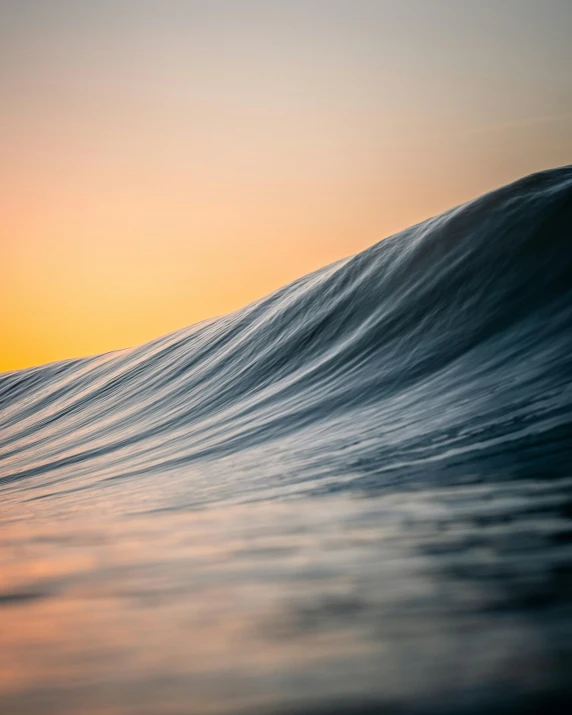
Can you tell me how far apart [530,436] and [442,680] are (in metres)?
1.49

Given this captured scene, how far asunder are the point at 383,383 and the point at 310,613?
2.65m

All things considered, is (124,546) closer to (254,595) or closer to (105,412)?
(254,595)

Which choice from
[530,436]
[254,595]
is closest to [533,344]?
[530,436]

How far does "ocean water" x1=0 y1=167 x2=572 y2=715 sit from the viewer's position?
2.53ft

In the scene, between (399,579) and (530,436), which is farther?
(530,436)

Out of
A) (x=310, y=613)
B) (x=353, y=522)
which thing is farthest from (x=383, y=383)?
(x=310, y=613)

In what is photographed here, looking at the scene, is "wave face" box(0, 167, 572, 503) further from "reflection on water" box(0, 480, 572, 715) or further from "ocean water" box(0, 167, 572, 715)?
"reflection on water" box(0, 480, 572, 715)

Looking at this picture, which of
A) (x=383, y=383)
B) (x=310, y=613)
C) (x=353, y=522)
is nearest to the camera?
(x=310, y=613)

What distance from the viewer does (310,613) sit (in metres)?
0.96

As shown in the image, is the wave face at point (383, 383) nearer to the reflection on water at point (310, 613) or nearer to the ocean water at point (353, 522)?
the ocean water at point (353, 522)

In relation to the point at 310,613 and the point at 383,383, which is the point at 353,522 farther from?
the point at 383,383

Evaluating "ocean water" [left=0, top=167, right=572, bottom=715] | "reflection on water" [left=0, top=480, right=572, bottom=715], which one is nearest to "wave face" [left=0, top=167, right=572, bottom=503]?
"ocean water" [left=0, top=167, right=572, bottom=715]

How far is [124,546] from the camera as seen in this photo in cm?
155

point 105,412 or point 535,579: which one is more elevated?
point 105,412
